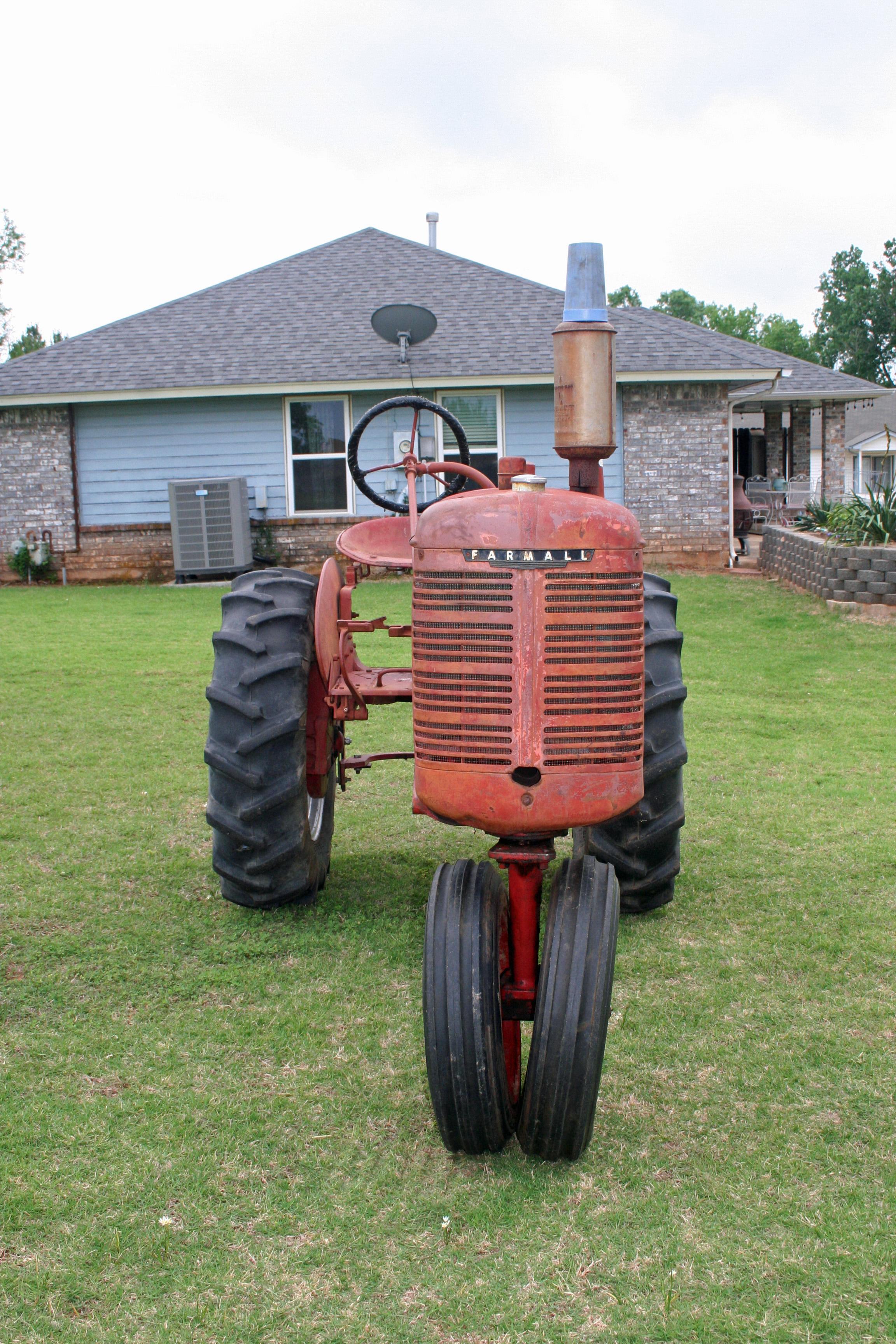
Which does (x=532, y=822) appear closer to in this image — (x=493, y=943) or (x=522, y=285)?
(x=493, y=943)

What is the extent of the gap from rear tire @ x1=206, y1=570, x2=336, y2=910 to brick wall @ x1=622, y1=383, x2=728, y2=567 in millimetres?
12285

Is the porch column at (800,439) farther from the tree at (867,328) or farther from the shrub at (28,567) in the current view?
the tree at (867,328)

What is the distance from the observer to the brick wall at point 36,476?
16.8 metres

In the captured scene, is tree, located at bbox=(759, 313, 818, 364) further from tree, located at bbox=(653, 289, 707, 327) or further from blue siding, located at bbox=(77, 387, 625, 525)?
blue siding, located at bbox=(77, 387, 625, 525)

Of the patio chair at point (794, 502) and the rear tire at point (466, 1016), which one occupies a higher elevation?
the patio chair at point (794, 502)

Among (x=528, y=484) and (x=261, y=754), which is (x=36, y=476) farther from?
(x=528, y=484)

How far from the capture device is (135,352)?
A: 17.4 metres

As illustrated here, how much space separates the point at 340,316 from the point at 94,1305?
16654 mm

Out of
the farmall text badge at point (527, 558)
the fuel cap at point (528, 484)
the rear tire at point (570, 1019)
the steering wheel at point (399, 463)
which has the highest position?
the steering wheel at point (399, 463)

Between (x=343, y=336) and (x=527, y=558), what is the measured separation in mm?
15200

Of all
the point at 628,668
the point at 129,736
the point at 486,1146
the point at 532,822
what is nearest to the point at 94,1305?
the point at 486,1146

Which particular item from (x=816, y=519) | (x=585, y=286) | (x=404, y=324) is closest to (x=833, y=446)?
(x=816, y=519)

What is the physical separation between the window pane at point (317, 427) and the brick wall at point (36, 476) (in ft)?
10.5

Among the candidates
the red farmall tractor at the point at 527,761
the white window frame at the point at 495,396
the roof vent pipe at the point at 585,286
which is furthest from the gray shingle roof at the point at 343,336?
the red farmall tractor at the point at 527,761
